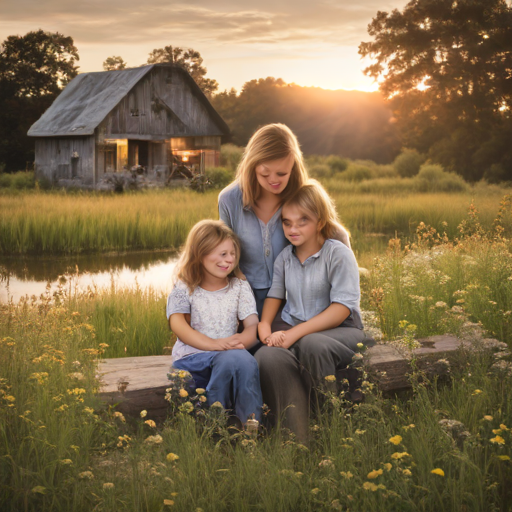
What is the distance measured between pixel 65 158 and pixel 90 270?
1346cm

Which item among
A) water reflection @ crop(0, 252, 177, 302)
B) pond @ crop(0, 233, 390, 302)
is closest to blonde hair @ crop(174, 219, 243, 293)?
pond @ crop(0, 233, 390, 302)

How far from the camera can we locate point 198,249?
3.75 metres

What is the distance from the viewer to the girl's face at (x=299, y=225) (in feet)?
12.6

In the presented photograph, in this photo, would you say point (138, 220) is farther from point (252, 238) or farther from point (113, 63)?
point (113, 63)

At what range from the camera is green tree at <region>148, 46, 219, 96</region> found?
132 feet

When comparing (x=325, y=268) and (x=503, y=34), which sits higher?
(x=503, y=34)

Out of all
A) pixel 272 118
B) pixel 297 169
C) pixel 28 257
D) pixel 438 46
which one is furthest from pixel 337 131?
pixel 297 169

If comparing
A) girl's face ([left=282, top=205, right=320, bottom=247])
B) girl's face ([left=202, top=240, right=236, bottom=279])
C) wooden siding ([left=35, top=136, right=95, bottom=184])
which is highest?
wooden siding ([left=35, top=136, right=95, bottom=184])

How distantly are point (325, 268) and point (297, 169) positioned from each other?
2.37 feet

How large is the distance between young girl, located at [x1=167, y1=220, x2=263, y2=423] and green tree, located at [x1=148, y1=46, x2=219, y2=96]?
37845 mm

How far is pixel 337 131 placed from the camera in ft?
169

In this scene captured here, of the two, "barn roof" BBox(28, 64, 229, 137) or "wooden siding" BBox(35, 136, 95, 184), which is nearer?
"barn roof" BBox(28, 64, 229, 137)

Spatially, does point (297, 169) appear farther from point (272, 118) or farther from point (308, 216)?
point (272, 118)

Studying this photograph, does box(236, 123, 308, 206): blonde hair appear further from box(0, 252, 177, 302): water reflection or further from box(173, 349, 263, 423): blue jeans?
box(0, 252, 177, 302): water reflection
